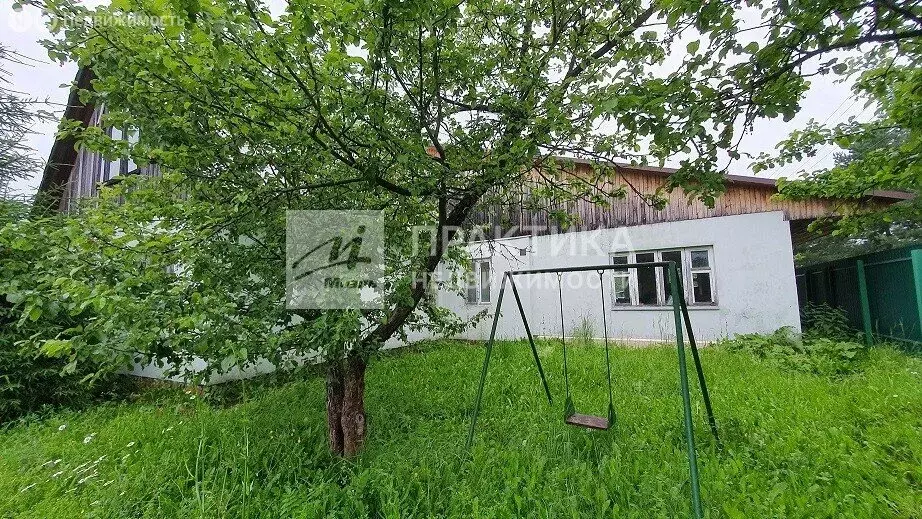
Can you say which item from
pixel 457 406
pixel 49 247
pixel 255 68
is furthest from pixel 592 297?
pixel 49 247

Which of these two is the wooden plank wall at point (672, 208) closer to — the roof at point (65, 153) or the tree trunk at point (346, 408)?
the tree trunk at point (346, 408)

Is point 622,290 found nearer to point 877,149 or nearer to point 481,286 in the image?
point 481,286

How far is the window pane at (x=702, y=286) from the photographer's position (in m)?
7.62

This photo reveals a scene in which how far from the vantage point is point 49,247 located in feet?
7.86

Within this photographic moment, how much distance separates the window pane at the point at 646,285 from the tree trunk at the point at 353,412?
21.8ft

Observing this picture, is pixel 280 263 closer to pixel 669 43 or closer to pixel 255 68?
pixel 255 68

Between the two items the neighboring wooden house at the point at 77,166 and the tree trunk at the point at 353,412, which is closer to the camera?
the tree trunk at the point at 353,412

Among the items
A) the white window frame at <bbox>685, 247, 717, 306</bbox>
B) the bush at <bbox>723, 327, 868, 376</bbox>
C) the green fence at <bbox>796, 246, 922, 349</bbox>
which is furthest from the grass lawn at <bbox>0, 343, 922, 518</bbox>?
the white window frame at <bbox>685, 247, 717, 306</bbox>

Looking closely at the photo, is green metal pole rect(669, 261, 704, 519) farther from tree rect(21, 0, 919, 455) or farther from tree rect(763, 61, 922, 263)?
tree rect(763, 61, 922, 263)

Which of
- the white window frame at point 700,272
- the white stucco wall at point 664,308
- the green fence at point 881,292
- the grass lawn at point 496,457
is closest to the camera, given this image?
the grass lawn at point 496,457

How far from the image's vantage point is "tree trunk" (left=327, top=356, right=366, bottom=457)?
3357mm

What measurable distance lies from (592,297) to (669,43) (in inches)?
237

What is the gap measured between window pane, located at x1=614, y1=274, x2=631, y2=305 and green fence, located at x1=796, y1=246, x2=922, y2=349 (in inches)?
157

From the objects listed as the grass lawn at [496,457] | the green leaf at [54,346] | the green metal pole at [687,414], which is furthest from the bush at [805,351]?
the green leaf at [54,346]
